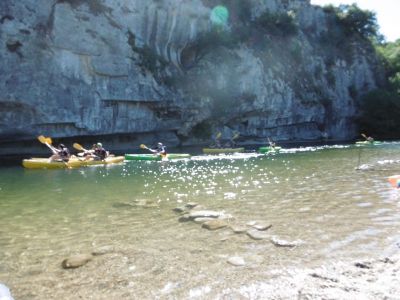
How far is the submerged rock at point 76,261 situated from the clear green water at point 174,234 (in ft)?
0.30

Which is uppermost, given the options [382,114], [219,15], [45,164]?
[219,15]

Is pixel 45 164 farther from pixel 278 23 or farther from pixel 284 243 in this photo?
pixel 278 23

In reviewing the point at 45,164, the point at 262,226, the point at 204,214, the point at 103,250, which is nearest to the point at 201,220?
the point at 204,214

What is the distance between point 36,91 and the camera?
1023 inches

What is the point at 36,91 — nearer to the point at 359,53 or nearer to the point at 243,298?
the point at 243,298

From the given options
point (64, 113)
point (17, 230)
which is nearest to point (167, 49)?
point (64, 113)

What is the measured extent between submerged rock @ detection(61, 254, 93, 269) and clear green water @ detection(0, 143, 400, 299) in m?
0.09

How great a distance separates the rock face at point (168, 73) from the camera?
2619 cm

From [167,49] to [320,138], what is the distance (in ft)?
84.6

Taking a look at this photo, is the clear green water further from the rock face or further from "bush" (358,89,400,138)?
"bush" (358,89,400,138)

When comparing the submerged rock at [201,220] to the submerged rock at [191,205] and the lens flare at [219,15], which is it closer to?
the submerged rock at [191,205]

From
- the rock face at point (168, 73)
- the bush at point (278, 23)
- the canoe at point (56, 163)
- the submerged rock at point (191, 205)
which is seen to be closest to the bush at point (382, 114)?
the rock face at point (168, 73)

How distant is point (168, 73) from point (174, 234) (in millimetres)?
28721

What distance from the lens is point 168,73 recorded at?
35.0 m
